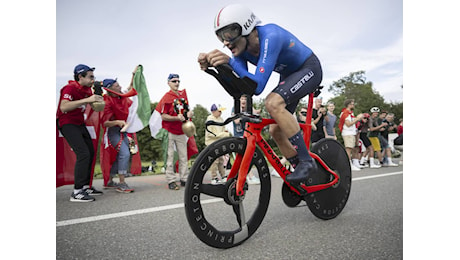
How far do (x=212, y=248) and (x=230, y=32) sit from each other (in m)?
1.77

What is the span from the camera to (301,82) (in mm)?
2680

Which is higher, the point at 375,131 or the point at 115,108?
the point at 115,108

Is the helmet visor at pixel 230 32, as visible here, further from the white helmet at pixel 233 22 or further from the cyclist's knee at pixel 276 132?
the cyclist's knee at pixel 276 132

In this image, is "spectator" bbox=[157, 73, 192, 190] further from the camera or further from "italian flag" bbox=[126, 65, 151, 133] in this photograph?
the camera

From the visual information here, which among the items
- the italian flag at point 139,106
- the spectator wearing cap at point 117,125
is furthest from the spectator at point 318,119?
the spectator wearing cap at point 117,125

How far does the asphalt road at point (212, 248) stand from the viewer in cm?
230

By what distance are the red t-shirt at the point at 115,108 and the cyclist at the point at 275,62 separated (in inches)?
135

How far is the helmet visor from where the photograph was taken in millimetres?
2398

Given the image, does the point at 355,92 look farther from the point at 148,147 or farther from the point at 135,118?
the point at 135,118

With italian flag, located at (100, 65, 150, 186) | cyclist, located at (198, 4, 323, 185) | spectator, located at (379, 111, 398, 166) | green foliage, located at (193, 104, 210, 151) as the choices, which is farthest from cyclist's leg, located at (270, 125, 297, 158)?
green foliage, located at (193, 104, 210, 151)

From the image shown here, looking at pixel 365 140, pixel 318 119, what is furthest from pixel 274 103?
pixel 365 140

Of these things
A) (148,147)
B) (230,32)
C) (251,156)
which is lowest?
(148,147)

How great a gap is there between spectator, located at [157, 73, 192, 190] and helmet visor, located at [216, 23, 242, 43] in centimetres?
318
